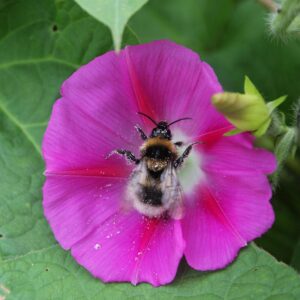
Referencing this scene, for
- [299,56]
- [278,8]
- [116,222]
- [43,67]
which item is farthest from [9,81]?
[299,56]

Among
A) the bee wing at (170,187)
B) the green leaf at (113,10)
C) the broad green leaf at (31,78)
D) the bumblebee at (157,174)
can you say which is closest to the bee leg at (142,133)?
the bumblebee at (157,174)

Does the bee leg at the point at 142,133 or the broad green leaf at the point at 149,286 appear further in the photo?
the bee leg at the point at 142,133

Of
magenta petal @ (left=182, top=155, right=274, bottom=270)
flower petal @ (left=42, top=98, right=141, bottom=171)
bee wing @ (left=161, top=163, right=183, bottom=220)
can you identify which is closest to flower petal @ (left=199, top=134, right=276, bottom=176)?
magenta petal @ (left=182, top=155, right=274, bottom=270)

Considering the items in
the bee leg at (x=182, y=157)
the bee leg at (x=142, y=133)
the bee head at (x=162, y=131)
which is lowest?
the bee leg at (x=142, y=133)

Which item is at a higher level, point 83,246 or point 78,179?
point 78,179

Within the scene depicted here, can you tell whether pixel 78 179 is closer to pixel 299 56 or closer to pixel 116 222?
pixel 116 222

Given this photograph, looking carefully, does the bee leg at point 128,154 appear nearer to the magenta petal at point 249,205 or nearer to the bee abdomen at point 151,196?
the bee abdomen at point 151,196
